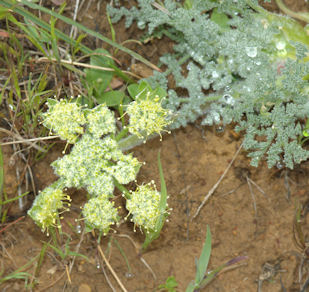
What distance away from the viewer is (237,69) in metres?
3.39

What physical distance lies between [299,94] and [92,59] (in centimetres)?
182

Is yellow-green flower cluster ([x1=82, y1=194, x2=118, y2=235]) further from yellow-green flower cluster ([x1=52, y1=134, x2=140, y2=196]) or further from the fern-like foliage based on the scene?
the fern-like foliage

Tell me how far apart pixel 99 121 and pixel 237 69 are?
139 cm

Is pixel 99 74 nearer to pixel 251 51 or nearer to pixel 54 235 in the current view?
pixel 251 51

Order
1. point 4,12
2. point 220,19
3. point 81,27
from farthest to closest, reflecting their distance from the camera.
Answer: point 220,19 < point 81,27 < point 4,12

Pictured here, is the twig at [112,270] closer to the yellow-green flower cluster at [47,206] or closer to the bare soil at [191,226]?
the bare soil at [191,226]

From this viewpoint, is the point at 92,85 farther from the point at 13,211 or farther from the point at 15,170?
the point at 13,211

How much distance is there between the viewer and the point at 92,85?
345 centimetres

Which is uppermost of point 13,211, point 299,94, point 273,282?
point 299,94

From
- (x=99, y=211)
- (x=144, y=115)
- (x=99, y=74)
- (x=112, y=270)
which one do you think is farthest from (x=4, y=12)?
(x=112, y=270)

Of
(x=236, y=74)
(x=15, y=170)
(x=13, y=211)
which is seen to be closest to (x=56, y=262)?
(x=13, y=211)

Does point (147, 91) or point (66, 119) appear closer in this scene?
point (66, 119)

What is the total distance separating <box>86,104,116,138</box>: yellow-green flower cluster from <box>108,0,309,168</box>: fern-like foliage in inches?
29.6

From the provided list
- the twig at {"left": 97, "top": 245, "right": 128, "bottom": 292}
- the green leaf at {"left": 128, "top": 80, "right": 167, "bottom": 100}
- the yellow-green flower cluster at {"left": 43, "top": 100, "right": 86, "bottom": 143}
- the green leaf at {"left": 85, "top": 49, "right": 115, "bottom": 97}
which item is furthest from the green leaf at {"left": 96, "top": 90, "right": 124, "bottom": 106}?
the twig at {"left": 97, "top": 245, "right": 128, "bottom": 292}
